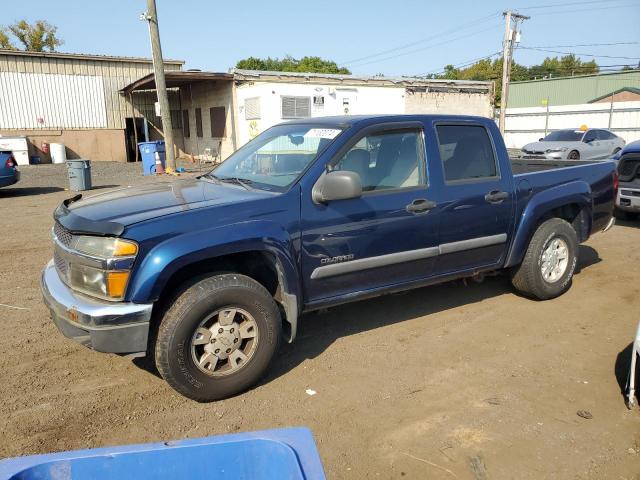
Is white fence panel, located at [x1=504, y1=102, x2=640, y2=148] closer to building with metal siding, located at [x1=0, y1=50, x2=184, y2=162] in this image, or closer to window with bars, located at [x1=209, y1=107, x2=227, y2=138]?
window with bars, located at [x1=209, y1=107, x2=227, y2=138]

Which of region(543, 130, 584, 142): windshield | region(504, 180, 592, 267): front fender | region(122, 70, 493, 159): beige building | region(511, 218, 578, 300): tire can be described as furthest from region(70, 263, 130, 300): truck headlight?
region(543, 130, 584, 142): windshield

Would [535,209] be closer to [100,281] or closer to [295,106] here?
[100,281]

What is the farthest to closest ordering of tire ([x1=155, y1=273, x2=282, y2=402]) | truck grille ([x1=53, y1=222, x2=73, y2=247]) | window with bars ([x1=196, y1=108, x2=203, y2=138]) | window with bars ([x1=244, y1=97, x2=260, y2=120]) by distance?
window with bars ([x1=196, y1=108, x2=203, y2=138]) < window with bars ([x1=244, y1=97, x2=260, y2=120]) < truck grille ([x1=53, y1=222, x2=73, y2=247]) < tire ([x1=155, y1=273, x2=282, y2=402])

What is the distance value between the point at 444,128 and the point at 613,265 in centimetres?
361

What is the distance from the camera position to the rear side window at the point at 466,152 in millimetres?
4508

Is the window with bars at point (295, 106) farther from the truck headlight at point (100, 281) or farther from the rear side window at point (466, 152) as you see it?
the truck headlight at point (100, 281)

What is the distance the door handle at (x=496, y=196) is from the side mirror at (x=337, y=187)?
147 cm

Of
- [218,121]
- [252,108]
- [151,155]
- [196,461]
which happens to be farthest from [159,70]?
[196,461]

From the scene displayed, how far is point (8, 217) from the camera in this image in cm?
1020

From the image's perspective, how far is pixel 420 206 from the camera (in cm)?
418

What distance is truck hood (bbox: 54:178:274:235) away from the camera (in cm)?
327

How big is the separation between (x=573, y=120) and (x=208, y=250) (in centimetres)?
3341

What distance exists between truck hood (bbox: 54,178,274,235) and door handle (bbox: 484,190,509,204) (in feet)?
6.64

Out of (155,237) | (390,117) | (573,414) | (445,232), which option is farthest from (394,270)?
(155,237)
